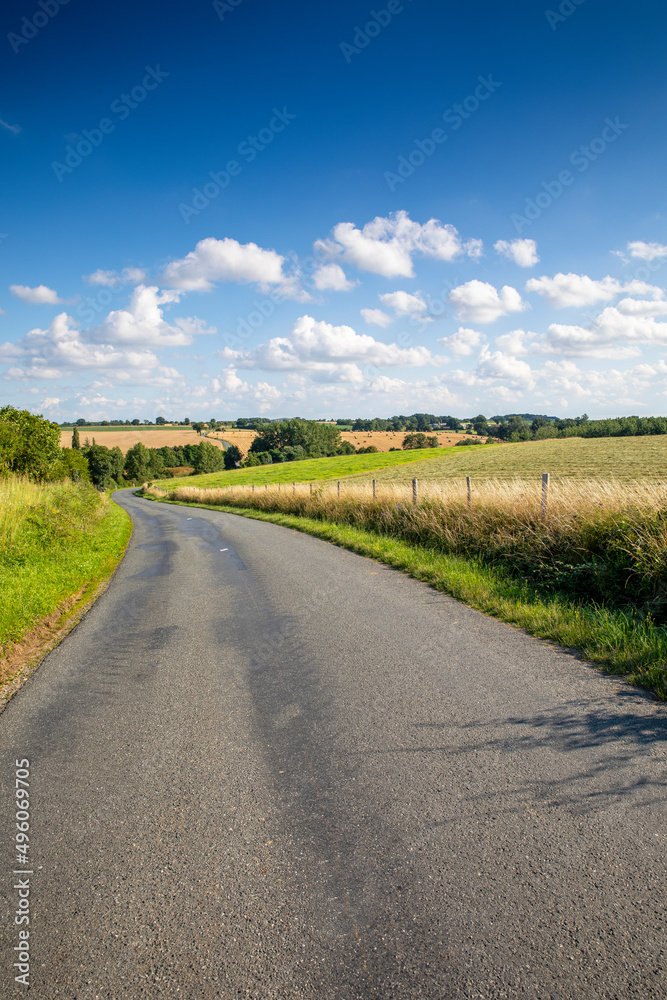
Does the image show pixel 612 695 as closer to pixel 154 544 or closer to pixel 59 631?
pixel 59 631

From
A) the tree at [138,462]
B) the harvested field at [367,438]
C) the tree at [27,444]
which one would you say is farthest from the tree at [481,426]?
the tree at [27,444]

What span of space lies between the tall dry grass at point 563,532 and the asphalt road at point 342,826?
195cm

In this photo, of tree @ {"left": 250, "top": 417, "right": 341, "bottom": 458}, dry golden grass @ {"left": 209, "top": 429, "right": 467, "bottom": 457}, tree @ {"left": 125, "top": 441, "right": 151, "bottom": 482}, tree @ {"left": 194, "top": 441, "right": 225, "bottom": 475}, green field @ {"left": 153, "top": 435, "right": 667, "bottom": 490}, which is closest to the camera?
green field @ {"left": 153, "top": 435, "right": 667, "bottom": 490}

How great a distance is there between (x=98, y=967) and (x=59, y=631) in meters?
5.16

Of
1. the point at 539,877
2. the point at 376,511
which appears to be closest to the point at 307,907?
the point at 539,877

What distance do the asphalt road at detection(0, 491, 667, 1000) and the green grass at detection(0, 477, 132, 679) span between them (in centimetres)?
175

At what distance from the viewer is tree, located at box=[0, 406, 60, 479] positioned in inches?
762

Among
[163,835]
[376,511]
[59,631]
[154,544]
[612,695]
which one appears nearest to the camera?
[163,835]

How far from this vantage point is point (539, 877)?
7.43ft

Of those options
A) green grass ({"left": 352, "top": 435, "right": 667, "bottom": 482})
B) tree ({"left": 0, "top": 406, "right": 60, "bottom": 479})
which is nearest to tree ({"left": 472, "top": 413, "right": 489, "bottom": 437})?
green grass ({"left": 352, "top": 435, "right": 667, "bottom": 482})

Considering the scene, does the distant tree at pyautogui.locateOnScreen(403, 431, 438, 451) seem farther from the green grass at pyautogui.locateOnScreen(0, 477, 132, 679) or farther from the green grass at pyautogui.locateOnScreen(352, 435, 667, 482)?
the green grass at pyautogui.locateOnScreen(0, 477, 132, 679)

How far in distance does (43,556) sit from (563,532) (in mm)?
9388

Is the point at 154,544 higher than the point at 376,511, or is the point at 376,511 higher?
the point at 376,511

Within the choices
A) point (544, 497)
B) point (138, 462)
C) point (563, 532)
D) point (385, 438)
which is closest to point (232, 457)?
point (138, 462)
